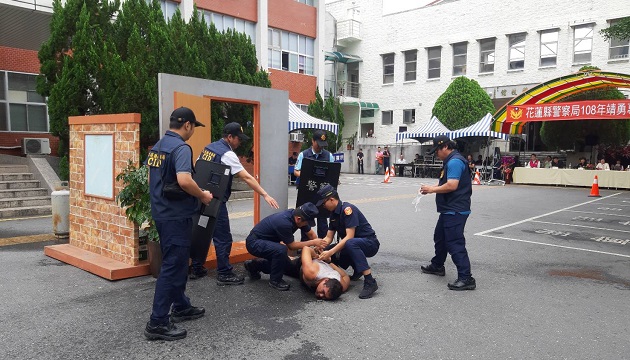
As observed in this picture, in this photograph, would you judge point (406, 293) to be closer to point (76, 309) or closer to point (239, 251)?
point (239, 251)

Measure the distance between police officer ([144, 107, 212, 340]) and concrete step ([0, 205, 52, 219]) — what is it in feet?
25.4

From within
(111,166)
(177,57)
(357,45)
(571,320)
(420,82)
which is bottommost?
(571,320)

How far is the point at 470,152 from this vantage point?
94.4 feet

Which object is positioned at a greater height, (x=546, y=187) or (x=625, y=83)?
(x=625, y=83)

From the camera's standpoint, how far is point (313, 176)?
21.6 ft

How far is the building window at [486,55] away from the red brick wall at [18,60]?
24.5 metres

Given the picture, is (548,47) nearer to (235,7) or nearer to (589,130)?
(589,130)

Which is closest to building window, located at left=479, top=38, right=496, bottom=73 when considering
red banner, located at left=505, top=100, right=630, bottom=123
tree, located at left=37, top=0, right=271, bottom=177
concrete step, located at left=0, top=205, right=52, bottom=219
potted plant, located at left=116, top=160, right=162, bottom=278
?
red banner, located at left=505, top=100, right=630, bottom=123

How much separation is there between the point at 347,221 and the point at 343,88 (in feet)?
96.5

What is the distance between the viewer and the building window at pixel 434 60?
3106cm

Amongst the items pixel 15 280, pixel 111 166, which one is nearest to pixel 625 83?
pixel 111 166

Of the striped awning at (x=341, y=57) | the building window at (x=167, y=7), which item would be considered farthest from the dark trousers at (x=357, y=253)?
the striped awning at (x=341, y=57)

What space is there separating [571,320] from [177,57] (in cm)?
1089

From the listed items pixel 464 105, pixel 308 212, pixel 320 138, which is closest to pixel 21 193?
pixel 320 138
